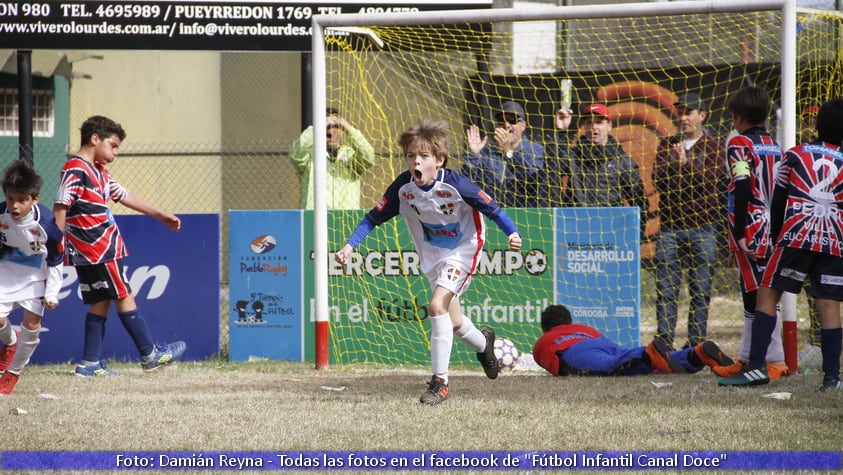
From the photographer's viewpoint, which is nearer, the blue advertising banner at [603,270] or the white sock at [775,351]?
the white sock at [775,351]

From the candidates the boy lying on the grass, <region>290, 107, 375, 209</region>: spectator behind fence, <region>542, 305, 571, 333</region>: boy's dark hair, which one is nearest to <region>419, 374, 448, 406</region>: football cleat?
the boy lying on the grass

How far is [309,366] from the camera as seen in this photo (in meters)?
8.80

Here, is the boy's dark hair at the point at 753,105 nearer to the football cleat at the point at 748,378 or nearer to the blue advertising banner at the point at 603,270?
the football cleat at the point at 748,378

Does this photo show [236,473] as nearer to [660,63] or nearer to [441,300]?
[441,300]

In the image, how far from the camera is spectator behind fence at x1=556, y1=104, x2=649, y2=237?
957cm

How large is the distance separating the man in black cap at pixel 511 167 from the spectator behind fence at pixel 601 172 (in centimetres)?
29

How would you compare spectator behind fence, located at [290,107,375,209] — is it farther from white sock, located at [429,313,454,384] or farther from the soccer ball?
white sock, located at [429,313,454,384]

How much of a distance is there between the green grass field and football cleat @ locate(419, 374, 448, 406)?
7 cm

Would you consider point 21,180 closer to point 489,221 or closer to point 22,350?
point 22,350

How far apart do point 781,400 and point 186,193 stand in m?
10.7

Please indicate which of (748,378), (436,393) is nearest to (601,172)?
(748,378)

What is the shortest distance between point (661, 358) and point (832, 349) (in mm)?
1268

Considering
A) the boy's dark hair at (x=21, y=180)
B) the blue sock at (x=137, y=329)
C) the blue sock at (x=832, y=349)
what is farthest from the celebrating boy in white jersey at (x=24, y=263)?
the blue sock at (x=832, y=349)

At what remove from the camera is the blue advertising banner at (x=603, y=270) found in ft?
29.5
